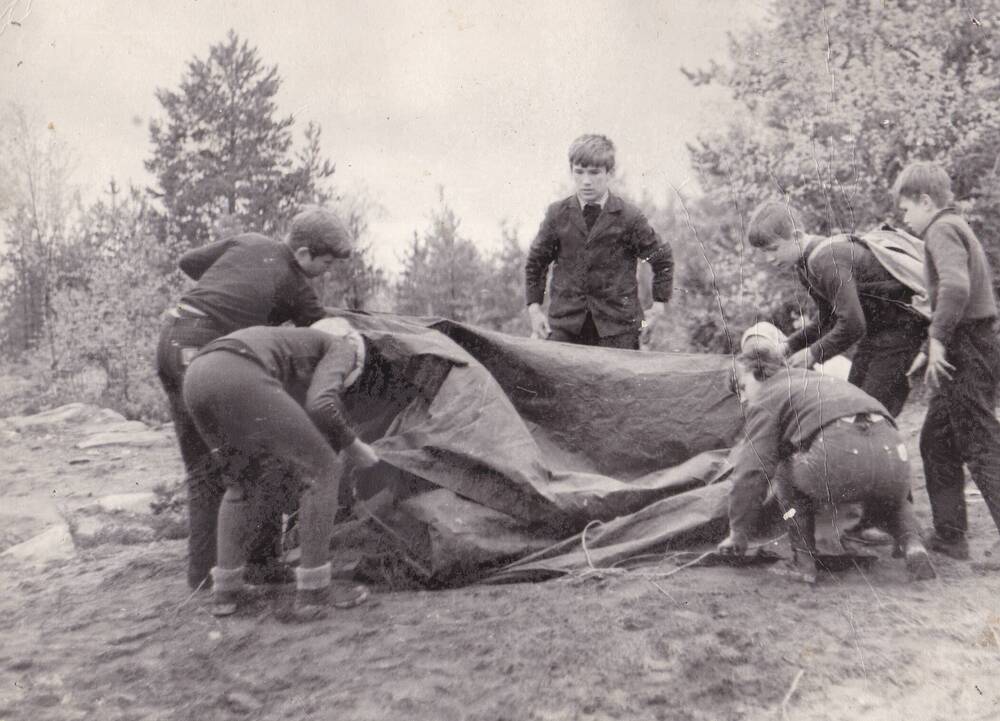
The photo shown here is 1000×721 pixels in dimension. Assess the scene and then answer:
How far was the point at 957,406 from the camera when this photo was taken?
2.71 m

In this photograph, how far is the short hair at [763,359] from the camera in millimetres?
2756

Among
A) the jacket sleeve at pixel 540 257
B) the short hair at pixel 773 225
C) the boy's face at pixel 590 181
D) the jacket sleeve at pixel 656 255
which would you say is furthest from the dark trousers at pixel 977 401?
the jacket sleeve at pixel 540 257

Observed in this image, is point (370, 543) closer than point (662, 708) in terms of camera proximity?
No

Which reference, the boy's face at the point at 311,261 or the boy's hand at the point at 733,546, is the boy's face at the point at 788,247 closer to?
the boy's hand at the point at 733,546

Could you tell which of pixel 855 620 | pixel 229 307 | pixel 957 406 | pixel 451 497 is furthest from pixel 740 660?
pixel 229 307

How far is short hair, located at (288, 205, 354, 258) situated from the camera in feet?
8.79

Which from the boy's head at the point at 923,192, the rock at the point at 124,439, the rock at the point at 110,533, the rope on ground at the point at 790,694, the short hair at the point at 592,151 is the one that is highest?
the short hair at the point at 592,151

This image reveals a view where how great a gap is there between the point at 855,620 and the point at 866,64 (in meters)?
5.06

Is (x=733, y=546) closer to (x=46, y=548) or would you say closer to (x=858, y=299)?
(x=858, y=299)

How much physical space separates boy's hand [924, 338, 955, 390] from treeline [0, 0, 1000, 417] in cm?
45

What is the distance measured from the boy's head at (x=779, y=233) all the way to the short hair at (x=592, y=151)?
85 centimetres

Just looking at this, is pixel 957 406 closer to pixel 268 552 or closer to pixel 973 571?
pixel 973 571

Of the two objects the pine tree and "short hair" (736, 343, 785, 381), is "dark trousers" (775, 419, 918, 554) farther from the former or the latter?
the pine tree

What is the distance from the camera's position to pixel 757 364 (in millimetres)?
2791
